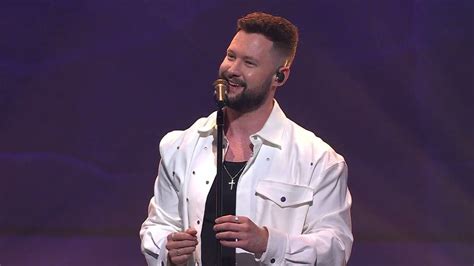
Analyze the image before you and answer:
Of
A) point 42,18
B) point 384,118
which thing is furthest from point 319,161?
point 42,18

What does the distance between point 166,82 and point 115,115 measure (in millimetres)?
282

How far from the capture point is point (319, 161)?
7.87 feet

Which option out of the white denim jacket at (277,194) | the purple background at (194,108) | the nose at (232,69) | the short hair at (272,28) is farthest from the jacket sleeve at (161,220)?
the purple background at (194,108)

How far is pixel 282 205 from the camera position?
2.34 metres

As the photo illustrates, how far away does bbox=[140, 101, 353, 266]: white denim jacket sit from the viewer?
7.59 ft

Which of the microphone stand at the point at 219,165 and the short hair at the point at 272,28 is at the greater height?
the short hair at the point at 272,28

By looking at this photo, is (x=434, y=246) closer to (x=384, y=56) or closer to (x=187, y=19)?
(x=384, y=56)

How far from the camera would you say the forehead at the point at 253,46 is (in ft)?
7.89

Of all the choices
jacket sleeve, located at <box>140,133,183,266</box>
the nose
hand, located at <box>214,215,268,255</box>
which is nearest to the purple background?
jacket sleeve, located at <box>140,133,183,266</box>

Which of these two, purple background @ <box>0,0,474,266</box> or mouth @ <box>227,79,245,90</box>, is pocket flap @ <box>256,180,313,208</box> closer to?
mouth @ <box>227,79,245,90</box>

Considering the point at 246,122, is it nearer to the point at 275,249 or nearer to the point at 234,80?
the point at 234,80

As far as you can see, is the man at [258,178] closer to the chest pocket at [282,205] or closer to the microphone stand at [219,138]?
the chest pocket at [282,205]

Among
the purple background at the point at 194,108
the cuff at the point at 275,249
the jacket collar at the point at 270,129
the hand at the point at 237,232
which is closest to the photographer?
the hand at the point at 237,232

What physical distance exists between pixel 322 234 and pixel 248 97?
417 mm
